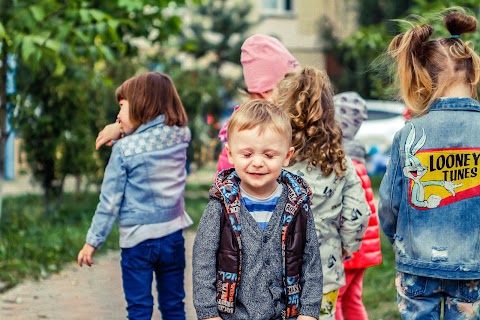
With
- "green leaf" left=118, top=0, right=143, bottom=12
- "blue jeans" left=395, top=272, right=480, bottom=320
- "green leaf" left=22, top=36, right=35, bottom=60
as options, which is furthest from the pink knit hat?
"green leaf" left=118, top=0, right=143, bottom=12

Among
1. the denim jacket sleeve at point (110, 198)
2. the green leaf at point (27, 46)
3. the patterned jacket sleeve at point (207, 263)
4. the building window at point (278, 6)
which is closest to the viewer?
the patterned jacket sleeve at point (207, 263)

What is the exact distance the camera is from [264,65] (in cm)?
489

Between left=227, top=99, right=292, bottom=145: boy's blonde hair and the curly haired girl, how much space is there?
0.65 m

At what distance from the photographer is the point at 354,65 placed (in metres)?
25.4

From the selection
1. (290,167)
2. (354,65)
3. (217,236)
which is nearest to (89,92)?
(290,167)

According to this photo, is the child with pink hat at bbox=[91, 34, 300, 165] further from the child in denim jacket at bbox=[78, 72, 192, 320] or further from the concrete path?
the concrete path

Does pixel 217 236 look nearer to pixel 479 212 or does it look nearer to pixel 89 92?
pixel 479 212

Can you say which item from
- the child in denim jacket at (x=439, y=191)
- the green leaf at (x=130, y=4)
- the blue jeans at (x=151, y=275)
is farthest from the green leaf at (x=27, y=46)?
the child in denim jacket at (x=439, y=191)

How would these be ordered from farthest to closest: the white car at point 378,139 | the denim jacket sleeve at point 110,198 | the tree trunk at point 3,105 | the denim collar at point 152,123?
the white car at point 378,139, the tree trunk at point 3,105, the denim collar at point 152,123, the denim jacket sleeve at point 110,198

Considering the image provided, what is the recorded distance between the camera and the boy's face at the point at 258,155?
10.7 ft

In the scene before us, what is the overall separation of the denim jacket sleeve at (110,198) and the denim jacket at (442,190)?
1.65m

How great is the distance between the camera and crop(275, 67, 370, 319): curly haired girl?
13.2 feet

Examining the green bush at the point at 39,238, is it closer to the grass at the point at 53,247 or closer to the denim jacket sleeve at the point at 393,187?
the grass at the point at 53,247

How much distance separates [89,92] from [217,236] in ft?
26.0
